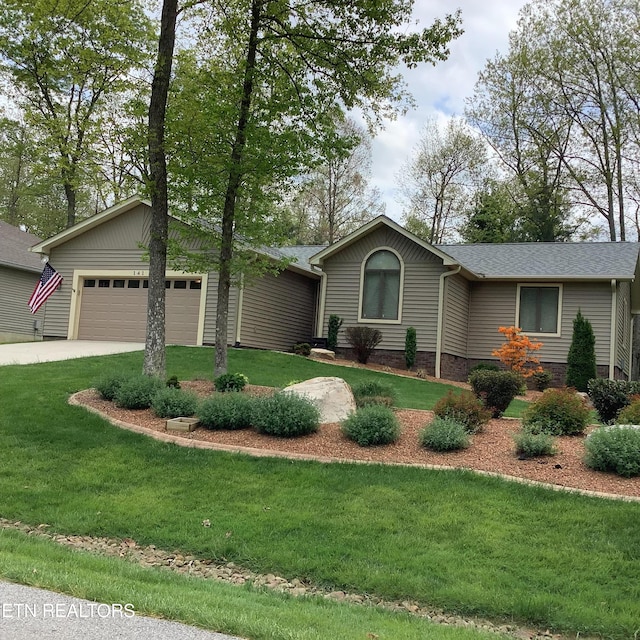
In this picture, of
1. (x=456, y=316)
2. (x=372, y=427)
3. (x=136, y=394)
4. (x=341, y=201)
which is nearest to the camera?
(x=372, y=427)

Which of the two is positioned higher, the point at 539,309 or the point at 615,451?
the point at 539,309

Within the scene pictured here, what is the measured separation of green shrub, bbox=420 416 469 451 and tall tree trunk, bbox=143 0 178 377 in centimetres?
490

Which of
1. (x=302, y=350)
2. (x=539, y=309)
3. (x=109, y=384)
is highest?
(x=539, y=309)

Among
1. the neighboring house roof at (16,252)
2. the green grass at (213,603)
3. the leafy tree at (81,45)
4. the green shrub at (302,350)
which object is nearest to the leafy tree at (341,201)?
the neighboring house roof at (16,252)

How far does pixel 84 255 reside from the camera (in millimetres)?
19391

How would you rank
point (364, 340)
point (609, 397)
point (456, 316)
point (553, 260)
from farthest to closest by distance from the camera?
point (553, 260) < point (456, 316) < point (364, 340) < point (609, 397)

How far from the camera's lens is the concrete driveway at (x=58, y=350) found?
48.9 feet

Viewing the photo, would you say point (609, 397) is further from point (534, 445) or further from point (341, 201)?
point (341, 201)

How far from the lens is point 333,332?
1792 centimetres

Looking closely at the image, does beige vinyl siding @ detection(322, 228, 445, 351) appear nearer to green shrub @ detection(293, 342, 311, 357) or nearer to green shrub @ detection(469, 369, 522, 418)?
green shrub @ detection(293, 342, 311, 357)

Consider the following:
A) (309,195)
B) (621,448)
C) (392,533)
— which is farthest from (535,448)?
(309,195)

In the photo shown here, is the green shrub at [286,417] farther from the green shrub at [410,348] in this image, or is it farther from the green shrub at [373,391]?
the green shrub at [410,348]

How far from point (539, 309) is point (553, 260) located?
69.5 inches

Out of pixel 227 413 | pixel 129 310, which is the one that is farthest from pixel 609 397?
pixel 129 310
